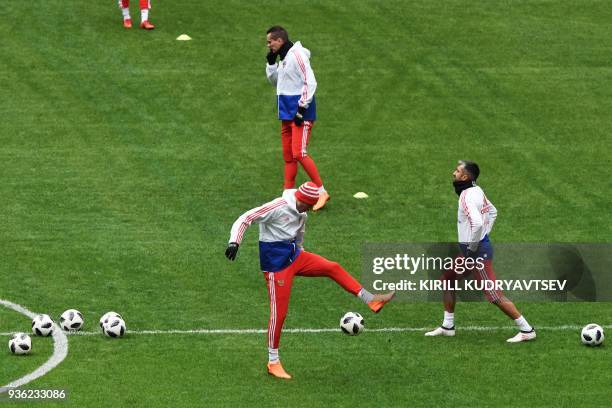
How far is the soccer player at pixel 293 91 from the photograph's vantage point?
23.9m

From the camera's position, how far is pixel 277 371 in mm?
17797

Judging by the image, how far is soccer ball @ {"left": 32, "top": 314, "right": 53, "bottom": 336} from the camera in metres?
19.2

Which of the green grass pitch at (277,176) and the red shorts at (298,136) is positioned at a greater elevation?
the red shorts at (298,136)

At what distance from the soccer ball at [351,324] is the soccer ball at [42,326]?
385 cm

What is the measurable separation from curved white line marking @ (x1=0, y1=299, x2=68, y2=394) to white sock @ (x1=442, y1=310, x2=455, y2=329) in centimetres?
499

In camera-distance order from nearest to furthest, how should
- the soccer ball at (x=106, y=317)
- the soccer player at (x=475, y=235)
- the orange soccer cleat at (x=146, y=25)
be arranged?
Result: 1. the soccer player at (x=475, y=235)
2. the soccer ball at (x=106, y=317)
3. the orange soccer cleat at (x=146, y=25)

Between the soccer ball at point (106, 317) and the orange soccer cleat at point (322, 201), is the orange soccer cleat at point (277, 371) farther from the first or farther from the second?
the orange soccer cleat at point (322, 201)

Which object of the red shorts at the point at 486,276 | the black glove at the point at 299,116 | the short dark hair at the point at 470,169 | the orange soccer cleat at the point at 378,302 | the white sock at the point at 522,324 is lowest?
the white sock at the point at 522,324

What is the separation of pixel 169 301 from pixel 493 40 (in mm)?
15732

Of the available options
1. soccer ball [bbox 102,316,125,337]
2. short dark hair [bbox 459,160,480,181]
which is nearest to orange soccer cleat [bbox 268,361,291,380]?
soccer ball [bbox 102,316,125,337]

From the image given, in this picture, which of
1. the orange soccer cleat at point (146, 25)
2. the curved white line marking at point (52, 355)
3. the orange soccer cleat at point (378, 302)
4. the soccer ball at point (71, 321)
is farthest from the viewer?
the orange soccer cleat at point (146, 25)

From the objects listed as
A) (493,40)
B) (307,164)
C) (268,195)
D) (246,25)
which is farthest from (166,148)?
(493,40)

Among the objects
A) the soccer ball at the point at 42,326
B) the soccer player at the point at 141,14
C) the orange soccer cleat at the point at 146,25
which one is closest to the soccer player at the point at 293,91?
the soccer ball at the point at 42,326

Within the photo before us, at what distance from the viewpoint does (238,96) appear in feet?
102
